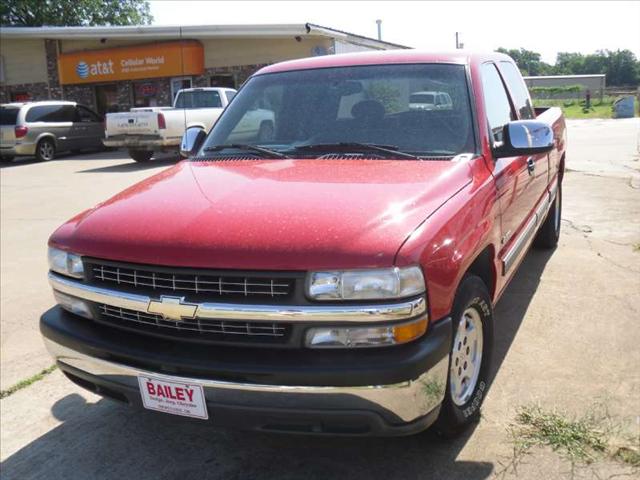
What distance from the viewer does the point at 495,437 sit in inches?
117

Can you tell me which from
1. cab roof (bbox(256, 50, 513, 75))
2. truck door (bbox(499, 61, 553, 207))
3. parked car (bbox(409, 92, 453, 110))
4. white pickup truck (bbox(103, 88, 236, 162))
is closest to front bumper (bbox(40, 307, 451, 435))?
parked car (bbox(409, 92, 453, 110))

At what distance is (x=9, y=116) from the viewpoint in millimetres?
17688

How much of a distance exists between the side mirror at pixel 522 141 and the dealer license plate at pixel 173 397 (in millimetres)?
2041

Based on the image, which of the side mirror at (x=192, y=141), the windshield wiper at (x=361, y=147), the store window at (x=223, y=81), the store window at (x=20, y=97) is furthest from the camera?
the store window at (x=20, y=97)

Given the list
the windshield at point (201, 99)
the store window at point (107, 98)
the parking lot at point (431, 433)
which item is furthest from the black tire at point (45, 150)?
the parking lot at point (431, 433)

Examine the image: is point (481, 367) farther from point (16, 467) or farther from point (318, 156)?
point (16, 467)

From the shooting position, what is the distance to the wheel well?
3115 mm

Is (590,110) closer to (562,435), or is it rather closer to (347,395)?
(562,435)

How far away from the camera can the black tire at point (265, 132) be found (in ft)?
12.4

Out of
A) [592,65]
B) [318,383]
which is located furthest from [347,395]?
[592,65]

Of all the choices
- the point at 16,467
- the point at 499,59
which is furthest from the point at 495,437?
the point at 499,59

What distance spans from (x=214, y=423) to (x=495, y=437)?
1371 mm

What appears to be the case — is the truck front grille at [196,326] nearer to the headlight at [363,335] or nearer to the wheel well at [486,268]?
the headlight at [363,335]

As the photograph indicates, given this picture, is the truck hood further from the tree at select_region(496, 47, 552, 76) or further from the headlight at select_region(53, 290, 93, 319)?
the tree at select_region(496, 47, 552, 76)
